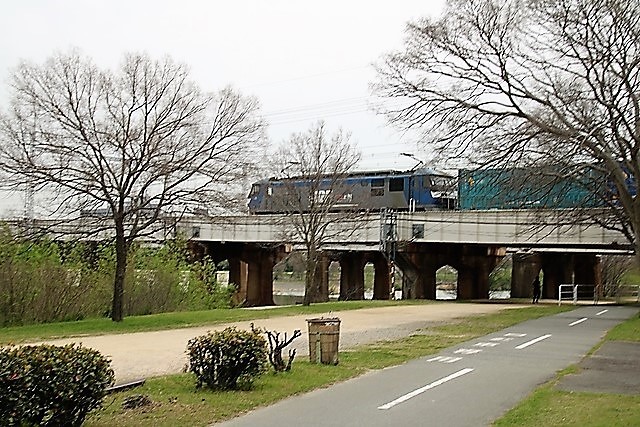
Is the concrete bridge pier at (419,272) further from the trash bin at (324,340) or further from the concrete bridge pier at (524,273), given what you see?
the trash bin at (324,340)

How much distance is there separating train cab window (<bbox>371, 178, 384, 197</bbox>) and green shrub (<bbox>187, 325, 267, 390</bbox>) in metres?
38.8

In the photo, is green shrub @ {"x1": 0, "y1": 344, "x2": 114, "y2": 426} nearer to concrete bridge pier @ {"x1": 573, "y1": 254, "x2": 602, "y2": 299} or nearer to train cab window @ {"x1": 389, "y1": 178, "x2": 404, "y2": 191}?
train cab window @ {"x1": 389, "y1": 178, "x2": 404, "y2": 191}

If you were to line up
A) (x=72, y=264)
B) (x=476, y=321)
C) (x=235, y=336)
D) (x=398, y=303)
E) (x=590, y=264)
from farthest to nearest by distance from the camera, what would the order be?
(x=590, y=264)
(x=398, y=303)
(x=72, y=264)
(x=476, y=321)
(x=235, y=336)

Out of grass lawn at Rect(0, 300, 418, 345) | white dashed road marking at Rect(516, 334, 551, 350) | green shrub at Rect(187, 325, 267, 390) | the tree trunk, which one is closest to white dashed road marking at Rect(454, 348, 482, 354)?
white dashed road marking at Rect(516, 334, 551, 350)

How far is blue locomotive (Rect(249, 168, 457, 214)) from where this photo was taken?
37.7 metres

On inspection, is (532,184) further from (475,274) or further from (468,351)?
(475,274)

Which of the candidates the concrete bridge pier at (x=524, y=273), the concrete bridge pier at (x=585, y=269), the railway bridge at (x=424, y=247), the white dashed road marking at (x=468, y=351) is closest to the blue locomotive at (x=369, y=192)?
the railway bridge at (x=424, y=247)

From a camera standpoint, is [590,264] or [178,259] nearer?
[178,259]

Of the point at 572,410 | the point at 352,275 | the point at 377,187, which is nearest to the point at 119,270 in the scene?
the point at 572,410

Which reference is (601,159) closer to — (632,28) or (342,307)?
(632,28)

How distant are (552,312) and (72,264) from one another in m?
18.8

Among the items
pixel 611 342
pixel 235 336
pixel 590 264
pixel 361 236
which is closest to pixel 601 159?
pixel 611 342

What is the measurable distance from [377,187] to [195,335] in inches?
1175

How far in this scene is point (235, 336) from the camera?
11812 millimetres
